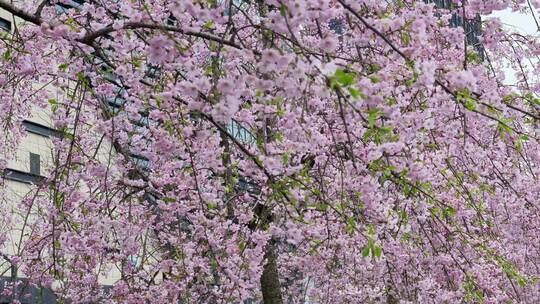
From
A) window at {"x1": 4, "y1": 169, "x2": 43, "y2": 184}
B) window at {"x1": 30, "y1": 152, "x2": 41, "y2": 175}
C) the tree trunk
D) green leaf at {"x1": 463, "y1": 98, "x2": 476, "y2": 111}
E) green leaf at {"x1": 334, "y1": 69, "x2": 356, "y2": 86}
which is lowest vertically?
green leaf at {"x1": 334, "y1": 69, "x2": 356, "y2": 86}

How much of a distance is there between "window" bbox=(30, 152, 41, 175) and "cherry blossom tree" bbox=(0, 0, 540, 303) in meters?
14.6

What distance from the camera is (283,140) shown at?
4555 mm

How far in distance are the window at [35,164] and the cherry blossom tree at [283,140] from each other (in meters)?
14.6

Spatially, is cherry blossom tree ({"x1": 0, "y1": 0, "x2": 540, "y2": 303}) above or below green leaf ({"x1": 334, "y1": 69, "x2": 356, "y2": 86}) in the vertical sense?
above

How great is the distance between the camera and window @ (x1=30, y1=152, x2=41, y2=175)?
22.9 metres

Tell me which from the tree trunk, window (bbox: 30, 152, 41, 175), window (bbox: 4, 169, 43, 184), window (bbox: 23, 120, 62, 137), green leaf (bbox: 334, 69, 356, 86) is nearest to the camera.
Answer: green leaf (bbox: 334, 69, 356, 86)

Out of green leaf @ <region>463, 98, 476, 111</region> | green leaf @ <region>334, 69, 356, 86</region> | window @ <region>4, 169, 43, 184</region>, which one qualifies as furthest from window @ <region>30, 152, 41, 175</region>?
green leaf @ <region>334, 69, 356, 86</region>

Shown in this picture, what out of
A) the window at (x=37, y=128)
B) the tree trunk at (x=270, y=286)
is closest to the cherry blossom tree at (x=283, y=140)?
the tree trunk at (x=270, y=286)

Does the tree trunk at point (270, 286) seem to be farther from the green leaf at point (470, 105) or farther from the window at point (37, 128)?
the window at point (37, 128)

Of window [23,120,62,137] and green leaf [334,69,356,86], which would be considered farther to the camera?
window [23,120,62,137]

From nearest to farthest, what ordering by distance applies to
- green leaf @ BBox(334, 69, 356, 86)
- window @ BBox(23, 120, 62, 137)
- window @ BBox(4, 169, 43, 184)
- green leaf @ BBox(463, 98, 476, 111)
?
1. green leaf @ BBox(334, 69, 356, 86)
2. green leaf @ BBox(463, 98, 476, 111)
3. window @ BBox(4, 169, 43, 184)
4. window @ BBox(23, 120, 62, 137)

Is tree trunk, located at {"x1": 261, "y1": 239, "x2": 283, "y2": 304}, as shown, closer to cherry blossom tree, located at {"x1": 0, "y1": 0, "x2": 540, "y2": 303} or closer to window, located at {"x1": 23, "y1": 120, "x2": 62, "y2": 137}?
cherry blossom tree, located at {"x1": 0, "y1": 0, "x2": 540, "y2": 303}

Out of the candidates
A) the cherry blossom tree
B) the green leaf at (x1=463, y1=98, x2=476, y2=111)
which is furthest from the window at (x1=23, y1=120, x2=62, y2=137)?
the green leaf at (x1=463, y1=98, x2=476, y2=111)

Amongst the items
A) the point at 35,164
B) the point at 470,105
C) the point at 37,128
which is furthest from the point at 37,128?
the point at 470,105
